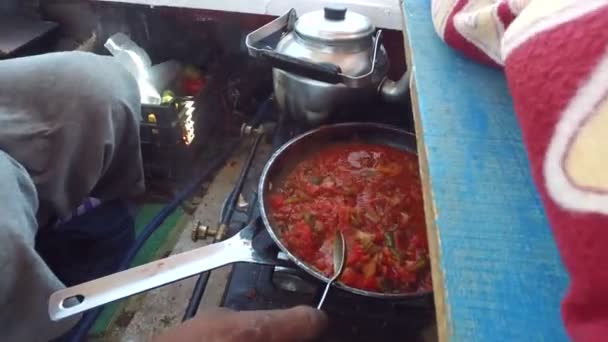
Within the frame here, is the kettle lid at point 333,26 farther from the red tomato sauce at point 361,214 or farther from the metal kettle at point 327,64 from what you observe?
the red tomato sauce at point 361,214

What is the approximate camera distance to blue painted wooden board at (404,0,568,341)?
0.30m

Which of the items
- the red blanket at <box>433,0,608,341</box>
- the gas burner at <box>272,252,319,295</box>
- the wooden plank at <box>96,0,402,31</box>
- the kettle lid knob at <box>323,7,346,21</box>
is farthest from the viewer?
the wooden plank at <box>96,0,402,31</box>

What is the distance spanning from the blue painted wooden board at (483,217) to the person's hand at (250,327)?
0.89 ft

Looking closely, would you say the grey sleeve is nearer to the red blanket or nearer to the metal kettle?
the metal kettle

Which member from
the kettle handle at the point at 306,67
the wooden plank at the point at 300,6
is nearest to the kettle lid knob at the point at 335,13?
the kettle handle at the point at 306,67

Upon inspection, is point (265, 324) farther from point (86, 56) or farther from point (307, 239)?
point (86, 56)

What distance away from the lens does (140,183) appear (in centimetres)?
113

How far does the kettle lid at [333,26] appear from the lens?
90 cm

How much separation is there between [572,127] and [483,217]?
0.11 metres

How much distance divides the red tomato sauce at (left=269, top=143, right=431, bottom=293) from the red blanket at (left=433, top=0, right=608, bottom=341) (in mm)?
446

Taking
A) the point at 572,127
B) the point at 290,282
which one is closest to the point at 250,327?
the point at 290,282

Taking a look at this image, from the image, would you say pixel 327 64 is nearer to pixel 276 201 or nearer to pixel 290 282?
pixel 276 201

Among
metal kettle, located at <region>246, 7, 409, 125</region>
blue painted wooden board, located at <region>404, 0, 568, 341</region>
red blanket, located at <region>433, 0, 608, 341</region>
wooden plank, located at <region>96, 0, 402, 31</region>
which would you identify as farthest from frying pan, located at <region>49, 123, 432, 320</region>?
wooden plank, located at <region>96, 0, 402, 31</region>

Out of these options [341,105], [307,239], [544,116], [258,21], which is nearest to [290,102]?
[341,105]
